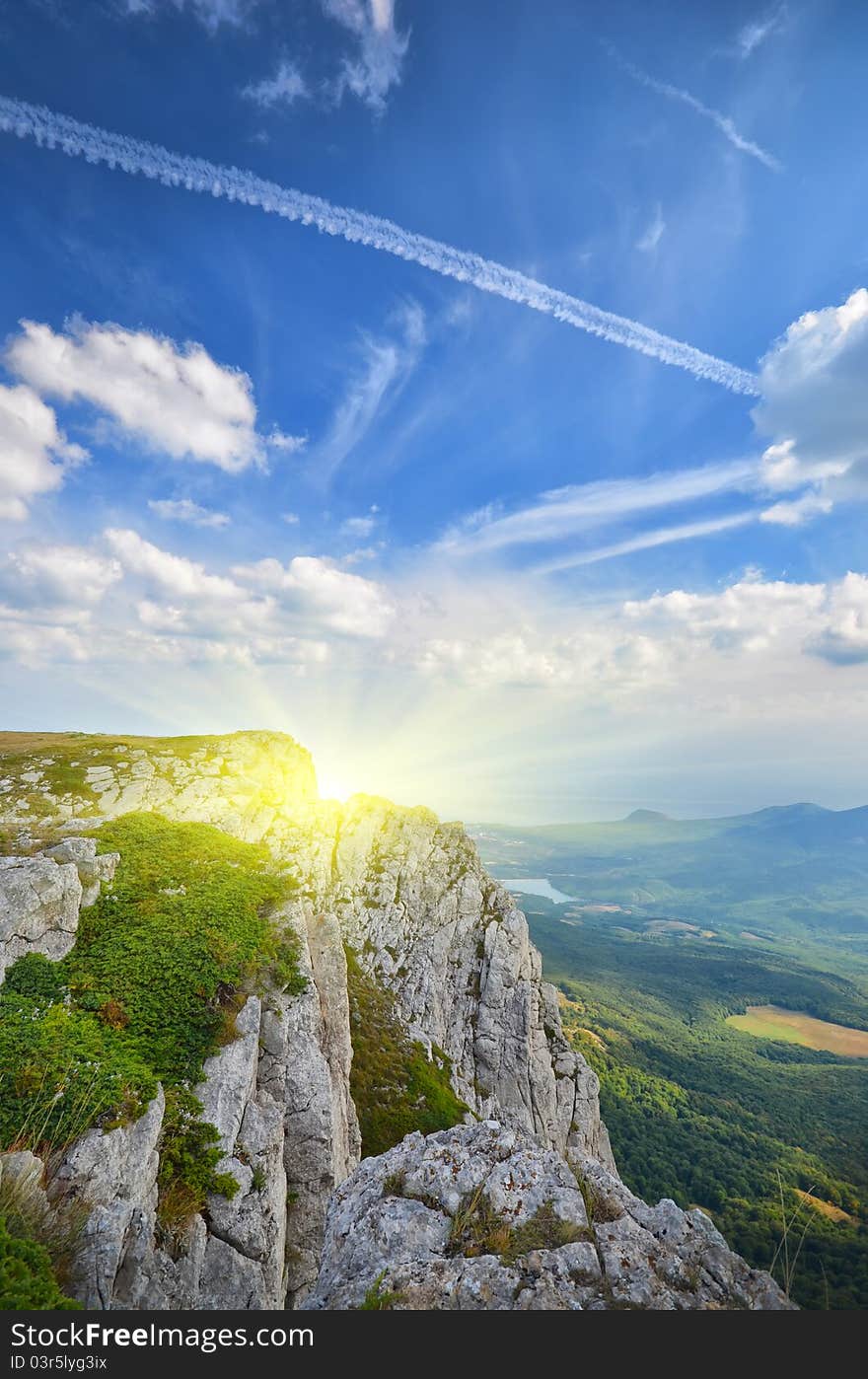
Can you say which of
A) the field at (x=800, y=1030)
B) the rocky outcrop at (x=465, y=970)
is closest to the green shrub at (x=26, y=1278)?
the rocky outcrop at (x=465, y=970)

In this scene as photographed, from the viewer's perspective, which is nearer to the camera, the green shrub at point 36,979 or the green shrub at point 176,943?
the green shrub at point 36,979

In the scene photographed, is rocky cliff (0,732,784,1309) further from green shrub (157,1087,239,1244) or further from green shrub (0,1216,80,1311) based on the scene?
green shrub (0,1216,80,1311)

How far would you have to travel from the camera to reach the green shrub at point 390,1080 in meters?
27.2

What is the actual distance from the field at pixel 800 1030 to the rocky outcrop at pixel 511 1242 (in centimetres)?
20041

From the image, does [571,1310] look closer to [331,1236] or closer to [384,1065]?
[331,1236]

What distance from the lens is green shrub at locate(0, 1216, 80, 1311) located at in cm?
772

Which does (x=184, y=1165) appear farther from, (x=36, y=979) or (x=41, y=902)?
(x=41, y=902)

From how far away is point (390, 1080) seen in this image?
99.6ft

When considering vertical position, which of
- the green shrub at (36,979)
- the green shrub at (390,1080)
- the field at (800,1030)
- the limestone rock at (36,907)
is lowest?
the field at (800,1030)

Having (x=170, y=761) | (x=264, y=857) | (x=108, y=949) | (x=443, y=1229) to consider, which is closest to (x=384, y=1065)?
(x=264, y=857)

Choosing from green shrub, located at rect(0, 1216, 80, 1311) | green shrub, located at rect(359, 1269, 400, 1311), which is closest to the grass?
green shrub, located at rect(0, 1216, 80, 1311)

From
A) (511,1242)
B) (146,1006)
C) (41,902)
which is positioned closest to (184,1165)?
(146,1006)

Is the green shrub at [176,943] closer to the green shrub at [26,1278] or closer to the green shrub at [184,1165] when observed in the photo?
the green shrub at [184,1165]

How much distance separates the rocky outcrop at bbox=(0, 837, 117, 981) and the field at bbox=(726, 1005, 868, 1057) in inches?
8169
